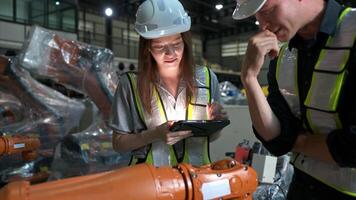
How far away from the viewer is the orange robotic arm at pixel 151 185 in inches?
25.2

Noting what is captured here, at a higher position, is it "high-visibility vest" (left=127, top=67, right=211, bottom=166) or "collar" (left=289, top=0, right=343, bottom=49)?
"collar" (left=289, top=0, right=343, bottom=49)

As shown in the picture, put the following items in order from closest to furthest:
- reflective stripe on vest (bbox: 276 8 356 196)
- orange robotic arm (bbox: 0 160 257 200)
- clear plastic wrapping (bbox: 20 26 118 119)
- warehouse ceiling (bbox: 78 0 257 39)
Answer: orange robotic arm (bbox: 0 160 257 200), reflective stripe on vest (bbox: 276 8 356 196), clear plastic wrapping (bbox: 20 26 118 119), warehouse ceiling (bbox: 78 0 257 39)

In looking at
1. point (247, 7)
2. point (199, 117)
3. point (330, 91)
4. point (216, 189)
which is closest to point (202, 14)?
point (199, 117)

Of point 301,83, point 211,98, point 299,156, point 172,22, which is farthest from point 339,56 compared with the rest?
point 172,22

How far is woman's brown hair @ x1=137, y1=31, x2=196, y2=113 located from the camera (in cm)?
143

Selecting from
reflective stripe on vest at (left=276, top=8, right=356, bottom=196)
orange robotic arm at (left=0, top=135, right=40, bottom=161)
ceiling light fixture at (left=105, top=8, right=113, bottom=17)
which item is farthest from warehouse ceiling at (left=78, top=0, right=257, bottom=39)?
reflective stripe on vest at (left=276, top=8, right=356, bottom=196)

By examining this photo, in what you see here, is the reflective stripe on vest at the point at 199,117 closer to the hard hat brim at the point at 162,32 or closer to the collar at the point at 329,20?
the hard hat brim at the point at 162,32

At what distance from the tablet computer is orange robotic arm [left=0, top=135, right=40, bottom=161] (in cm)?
Answer: 176

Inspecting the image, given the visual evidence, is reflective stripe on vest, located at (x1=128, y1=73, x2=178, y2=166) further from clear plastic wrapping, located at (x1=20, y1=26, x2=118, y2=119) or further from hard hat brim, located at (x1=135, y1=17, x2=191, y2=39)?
clear plastic wrapping, located at (x1=20, y1=26, x2=118, y2=119)

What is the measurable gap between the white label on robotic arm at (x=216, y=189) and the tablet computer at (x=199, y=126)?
16.9 inches

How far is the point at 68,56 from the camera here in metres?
2.75

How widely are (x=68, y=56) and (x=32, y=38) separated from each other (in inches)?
12.0

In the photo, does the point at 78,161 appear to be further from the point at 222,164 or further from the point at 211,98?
the point at 222,164

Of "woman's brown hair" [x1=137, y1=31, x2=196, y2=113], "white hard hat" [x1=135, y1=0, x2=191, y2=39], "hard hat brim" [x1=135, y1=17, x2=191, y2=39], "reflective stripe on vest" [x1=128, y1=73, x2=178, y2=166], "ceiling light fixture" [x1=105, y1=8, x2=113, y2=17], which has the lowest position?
"reflective stripe on vest" [x1=128, y1=73, x2=178, y2=166]
